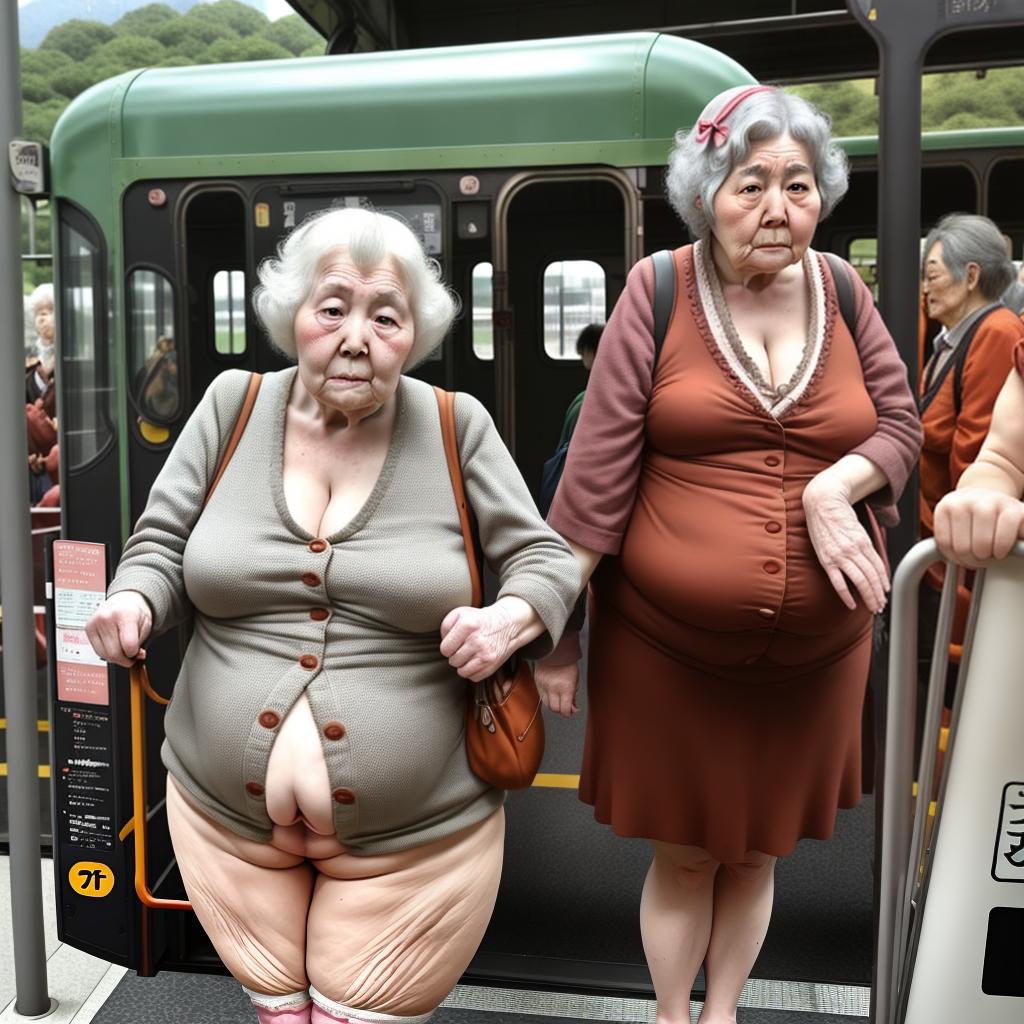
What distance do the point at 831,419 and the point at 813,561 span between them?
24 cm

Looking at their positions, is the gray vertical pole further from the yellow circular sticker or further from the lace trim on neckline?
the lace trim on neckline

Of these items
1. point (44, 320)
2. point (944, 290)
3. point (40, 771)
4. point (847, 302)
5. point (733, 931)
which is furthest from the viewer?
point (44, 320)

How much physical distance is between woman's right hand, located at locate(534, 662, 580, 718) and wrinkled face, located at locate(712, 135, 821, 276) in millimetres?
804

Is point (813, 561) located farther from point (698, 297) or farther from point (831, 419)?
point (698, 297)

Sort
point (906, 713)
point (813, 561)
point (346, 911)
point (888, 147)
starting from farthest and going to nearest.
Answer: point (888, 147) < point (813, 561) < point (346, 911) < point (906, 713)

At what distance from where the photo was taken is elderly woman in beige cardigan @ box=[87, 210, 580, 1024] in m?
1.77

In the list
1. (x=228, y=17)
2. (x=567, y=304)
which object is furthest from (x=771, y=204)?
(x=228, y=17)

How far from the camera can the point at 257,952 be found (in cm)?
184

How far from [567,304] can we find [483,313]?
205 cm

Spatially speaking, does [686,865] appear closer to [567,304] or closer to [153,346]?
[153,346]

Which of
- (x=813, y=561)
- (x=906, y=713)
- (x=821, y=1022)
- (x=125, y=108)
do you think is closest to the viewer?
(x=906, y=713)

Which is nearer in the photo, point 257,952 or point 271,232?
point 257,952

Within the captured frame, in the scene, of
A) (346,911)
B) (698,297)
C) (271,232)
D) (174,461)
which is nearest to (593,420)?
(698,297)

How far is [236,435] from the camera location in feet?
6.25
